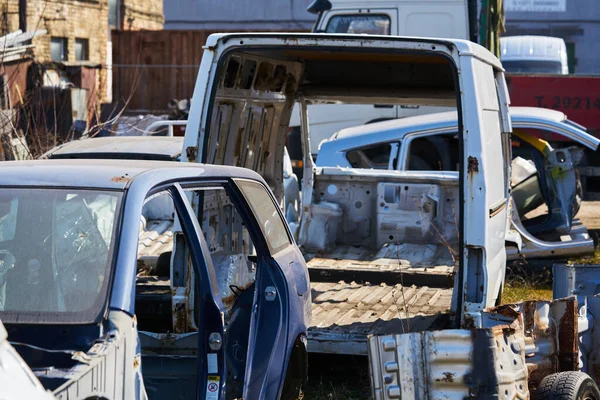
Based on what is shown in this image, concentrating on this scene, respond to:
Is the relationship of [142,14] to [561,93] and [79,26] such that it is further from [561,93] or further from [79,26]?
[561,93]

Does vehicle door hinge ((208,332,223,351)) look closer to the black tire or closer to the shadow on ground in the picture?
the black tire

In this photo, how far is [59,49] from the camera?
2533 cm

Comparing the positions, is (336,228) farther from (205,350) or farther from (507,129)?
(205,350)

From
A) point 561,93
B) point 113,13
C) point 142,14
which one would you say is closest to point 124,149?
point 561,93

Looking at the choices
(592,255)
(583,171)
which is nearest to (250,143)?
(592,255)

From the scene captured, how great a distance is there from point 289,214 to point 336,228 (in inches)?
25.7

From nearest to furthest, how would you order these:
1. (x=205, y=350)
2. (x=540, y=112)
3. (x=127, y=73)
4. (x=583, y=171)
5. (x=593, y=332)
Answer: (x=205, y=350)
(x=593, y=332)
(x=540, y=112)
(x=583, y=171)
(x=127, y=73)

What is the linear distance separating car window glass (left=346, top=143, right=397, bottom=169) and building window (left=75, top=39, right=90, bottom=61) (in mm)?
16090

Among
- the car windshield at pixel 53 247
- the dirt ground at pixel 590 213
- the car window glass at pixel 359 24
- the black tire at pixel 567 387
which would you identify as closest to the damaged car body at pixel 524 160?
the dirt ground at pixel 590 213

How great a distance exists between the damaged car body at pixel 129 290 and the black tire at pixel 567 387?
3.94ft

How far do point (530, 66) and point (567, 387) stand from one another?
11992 millimetres

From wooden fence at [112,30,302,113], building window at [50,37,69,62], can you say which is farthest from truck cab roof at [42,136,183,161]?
building window at [50,37,69,62]

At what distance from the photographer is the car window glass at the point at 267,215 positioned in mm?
4527

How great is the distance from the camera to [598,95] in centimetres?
1368
